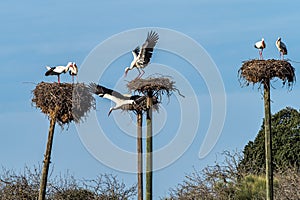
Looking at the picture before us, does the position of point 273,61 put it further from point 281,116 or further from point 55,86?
point 281,116

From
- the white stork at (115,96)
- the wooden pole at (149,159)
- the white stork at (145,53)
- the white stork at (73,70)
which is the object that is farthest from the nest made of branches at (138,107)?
the white stork at (73,70)

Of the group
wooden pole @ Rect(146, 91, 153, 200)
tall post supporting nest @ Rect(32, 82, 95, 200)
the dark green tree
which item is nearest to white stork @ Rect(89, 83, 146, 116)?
tall post supporting nest @ Rect(32, 82, 95, 200)

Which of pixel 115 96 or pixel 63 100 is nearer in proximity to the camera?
pixel 63 100

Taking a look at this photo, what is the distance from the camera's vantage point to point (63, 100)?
2302 centimetres

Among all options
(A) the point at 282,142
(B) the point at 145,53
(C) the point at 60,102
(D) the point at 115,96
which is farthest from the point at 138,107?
(A) the point at 282,142

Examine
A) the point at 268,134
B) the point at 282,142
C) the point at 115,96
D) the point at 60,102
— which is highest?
the point at 282,142

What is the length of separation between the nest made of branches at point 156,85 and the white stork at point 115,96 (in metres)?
0.95

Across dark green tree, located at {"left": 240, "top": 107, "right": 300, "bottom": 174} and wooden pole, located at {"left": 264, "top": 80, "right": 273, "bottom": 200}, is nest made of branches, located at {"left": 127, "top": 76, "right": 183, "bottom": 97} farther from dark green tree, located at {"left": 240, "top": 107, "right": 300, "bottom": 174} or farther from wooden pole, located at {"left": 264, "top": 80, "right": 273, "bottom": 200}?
dark green tree, located at {"left": 240, "top": 107, "right": 300, "bottom": 174}

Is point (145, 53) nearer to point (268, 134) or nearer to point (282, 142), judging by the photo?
point (268, 134)

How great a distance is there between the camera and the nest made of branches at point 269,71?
75.0ft

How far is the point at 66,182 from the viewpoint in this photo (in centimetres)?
3158

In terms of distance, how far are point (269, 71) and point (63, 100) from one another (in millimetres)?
5241

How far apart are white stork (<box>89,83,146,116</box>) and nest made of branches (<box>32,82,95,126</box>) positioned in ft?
1.70

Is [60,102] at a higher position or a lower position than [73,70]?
lower
